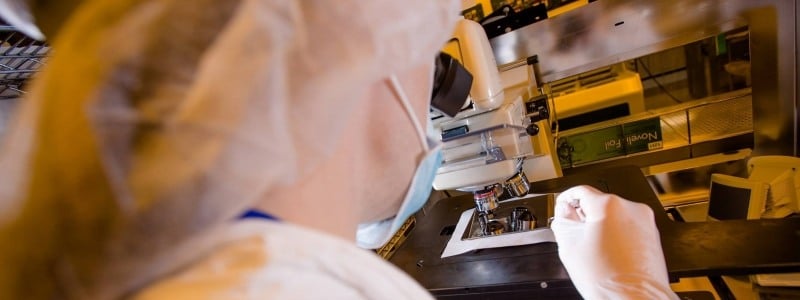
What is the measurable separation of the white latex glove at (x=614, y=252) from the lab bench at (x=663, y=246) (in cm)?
6

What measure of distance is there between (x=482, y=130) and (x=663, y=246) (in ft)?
1.36

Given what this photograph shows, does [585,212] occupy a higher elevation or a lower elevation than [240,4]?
lower

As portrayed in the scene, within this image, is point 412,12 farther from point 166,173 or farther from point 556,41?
point 556,41

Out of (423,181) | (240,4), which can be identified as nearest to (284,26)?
(240,4)

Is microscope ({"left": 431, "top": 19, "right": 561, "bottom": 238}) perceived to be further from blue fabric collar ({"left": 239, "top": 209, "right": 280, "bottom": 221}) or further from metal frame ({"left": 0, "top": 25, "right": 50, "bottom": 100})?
metal frame ({"left": 0, "top": 25, "right": 50, "bottom": 100})

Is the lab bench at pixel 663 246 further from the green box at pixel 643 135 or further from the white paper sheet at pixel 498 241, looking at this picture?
the green box at pixel 643 135

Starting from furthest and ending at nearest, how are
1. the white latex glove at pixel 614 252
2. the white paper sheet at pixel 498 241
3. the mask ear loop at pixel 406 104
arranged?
the white paper sheet at pixel 498 241 → the white latex glove at pixel 614 252 → the mask ear loop at pixel 406 104

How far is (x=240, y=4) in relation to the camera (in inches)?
9.8

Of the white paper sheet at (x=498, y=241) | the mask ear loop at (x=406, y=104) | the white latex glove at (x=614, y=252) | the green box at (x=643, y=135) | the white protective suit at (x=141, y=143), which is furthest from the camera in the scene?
the green box at (x=643, y=135)

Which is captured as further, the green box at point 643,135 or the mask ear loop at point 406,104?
the green box at point 643,135

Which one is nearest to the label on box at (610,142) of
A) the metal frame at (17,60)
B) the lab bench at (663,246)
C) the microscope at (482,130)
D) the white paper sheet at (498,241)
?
the lab bench at (663,246)

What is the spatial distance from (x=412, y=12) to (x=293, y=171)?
16 cm

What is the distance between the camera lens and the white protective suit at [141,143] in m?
0.22

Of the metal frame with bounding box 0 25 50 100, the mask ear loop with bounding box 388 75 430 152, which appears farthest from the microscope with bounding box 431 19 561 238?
the metal frame with bounding box 0 25 50 100
